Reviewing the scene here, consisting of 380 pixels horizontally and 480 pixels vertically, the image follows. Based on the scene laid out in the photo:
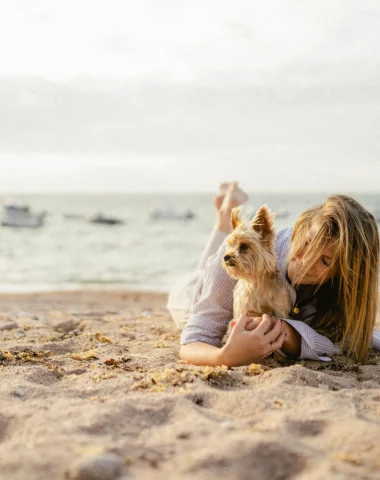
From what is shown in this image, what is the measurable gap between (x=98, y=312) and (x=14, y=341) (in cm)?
303

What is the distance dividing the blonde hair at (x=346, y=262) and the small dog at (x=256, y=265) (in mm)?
251

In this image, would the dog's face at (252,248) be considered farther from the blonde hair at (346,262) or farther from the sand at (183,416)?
the sand at (183,416)

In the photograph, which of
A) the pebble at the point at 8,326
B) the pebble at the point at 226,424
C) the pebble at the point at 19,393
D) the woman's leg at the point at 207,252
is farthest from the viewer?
the pebble at the point at 8,326

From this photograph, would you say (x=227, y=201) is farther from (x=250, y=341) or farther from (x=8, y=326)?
(x=250, y=341)

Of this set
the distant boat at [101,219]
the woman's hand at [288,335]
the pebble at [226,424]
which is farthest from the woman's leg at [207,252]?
the distant boat at [101,219]

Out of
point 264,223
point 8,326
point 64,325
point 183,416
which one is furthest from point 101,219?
point 183,416

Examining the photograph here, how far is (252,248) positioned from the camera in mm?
3775

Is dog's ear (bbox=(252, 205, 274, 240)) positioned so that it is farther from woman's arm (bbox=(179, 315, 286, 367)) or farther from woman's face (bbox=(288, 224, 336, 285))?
woman's arm (bbox=(179, 315, 286, 367))

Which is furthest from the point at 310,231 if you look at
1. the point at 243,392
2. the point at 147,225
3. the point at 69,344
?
the point at 147,225

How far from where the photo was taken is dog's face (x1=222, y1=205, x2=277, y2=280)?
3.76 m

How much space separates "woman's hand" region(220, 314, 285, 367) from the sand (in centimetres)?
11

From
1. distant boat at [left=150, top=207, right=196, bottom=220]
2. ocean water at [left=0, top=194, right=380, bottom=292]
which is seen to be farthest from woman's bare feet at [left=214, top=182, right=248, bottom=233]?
distant boat at [left=150, top=207, right=196, bottom=220]

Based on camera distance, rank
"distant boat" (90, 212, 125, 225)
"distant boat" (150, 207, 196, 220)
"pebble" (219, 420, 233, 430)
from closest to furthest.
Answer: "pebble" (219, 420, 233, 430)
"distant boat" (90, 212, 125, 225)
"distant boat" (150, 207, 196, 220)

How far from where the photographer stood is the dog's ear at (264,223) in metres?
3.73
